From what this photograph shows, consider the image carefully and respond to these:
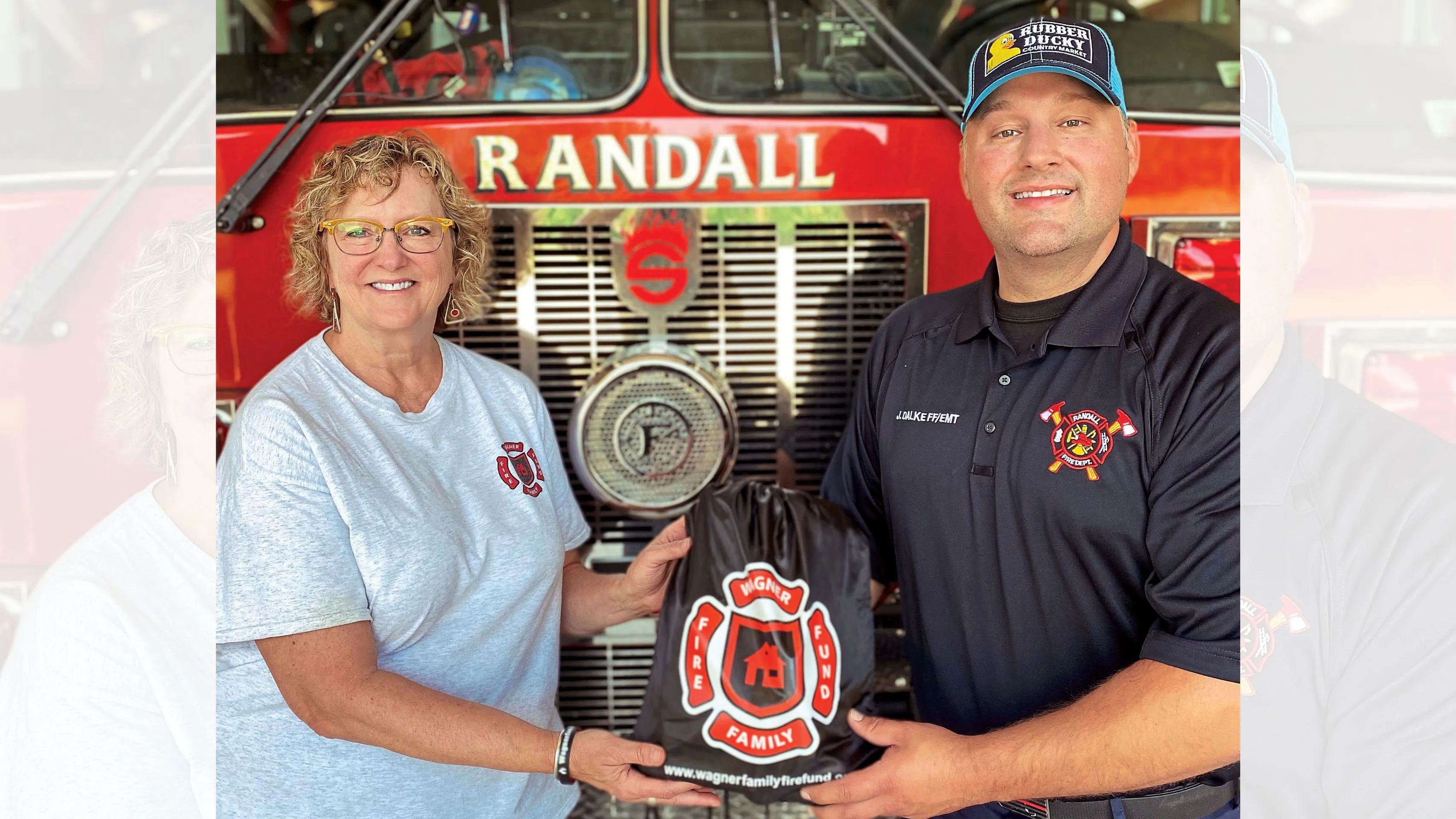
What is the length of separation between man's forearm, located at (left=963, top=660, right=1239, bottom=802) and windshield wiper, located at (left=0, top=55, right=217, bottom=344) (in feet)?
4.51

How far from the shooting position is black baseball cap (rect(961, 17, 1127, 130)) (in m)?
1.73

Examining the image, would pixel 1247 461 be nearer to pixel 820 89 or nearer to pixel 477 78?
pixel 820 89

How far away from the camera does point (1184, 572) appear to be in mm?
1611

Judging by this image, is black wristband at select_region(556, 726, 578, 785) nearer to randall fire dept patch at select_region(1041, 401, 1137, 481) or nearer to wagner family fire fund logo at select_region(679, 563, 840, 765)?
wagner family fire fund logo at select_region(679, 563, 840, 765)

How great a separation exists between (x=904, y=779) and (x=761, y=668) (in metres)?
0.29

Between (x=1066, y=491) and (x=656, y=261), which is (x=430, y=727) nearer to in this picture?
(x=1066, y=491)

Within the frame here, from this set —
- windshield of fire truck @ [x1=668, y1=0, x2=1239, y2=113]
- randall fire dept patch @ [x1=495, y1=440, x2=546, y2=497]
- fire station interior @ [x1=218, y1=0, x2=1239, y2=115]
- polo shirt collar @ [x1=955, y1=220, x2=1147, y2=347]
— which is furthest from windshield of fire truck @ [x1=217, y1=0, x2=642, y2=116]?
polo shirt collar @ [x1=955, y1=220, x2=1147, y2=347]

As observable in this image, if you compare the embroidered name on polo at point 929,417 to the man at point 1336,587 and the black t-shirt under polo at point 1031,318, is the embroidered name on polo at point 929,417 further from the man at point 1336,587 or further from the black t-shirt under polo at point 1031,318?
the man at point 1336,587

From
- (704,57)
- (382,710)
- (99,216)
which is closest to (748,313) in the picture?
(704,57)

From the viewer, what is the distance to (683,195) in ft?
7.91

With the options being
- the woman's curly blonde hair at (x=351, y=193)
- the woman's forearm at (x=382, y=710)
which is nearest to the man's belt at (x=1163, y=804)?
the woman's forearm at (x=382, y=710)

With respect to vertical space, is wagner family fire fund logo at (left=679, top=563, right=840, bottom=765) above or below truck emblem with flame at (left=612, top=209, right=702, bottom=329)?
below

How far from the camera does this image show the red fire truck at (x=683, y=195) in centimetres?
241

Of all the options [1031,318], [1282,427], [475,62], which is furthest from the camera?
[475,62]
